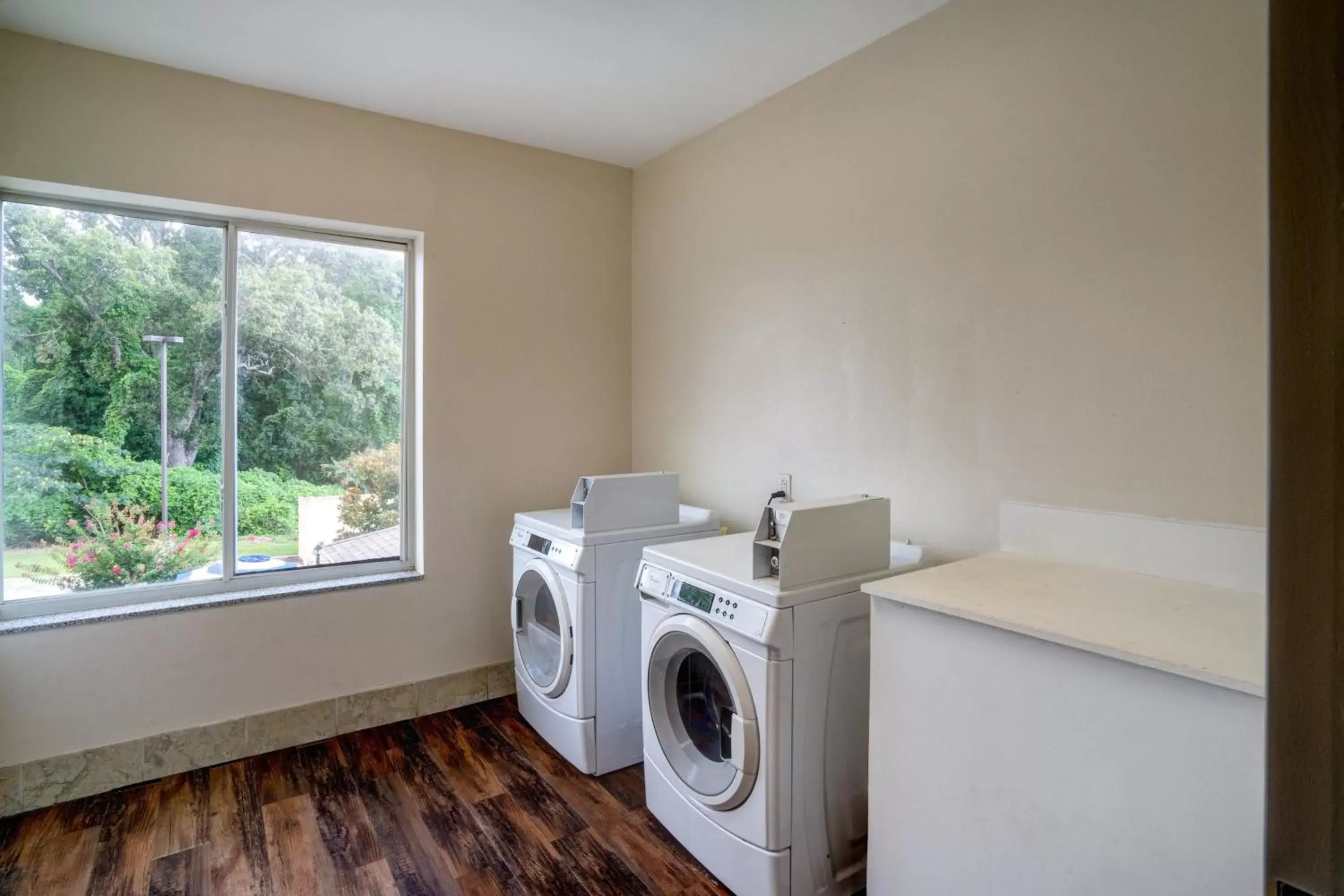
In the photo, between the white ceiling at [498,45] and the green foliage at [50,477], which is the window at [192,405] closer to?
Answer: the green foliage at [50,477]

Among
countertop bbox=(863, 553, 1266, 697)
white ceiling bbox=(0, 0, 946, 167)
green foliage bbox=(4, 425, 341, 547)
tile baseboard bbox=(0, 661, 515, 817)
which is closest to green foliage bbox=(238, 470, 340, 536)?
green foliage bbox=(4, 425, 341, 547)

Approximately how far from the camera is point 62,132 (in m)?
2.24

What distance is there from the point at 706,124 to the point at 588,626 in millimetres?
2215

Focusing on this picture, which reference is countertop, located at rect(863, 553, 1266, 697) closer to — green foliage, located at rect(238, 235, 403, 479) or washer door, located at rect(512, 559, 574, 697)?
washer door, located at rect(512, 559, 574, 697)

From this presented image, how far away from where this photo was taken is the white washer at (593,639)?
7.98 feet

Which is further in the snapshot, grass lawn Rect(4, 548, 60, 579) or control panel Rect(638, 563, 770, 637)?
grass lawn Rect(4, 548, 60, 579)

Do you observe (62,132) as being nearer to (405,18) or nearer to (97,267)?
(97,267)

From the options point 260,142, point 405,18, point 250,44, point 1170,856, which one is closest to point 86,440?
point 260,142

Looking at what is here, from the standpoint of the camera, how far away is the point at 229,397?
8.68 ft

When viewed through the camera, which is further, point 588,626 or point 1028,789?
point 588,626

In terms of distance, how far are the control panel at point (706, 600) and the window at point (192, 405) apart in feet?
5.01

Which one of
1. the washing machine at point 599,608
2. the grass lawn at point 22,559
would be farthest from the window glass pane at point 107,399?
the washing machine at point 599,608

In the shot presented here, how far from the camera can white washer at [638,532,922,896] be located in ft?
5.48

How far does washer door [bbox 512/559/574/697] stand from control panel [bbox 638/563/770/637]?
0.54 metres
